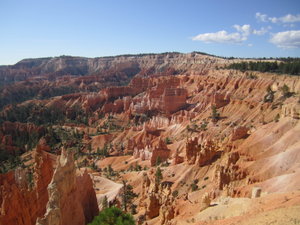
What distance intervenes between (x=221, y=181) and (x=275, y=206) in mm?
13551

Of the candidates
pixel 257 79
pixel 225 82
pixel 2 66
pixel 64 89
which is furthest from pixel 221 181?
pixel 2 66

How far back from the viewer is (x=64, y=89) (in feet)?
437

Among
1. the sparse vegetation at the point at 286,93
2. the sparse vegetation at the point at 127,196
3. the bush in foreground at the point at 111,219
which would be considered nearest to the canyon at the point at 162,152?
the sparse vegetation at the point at 127,196

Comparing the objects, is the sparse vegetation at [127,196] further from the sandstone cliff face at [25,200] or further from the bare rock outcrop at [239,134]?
the bare rock outcrop at [239,134]

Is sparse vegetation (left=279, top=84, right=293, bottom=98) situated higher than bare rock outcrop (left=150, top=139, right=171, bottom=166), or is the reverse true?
sparse vegetation (left=279, top=84, right=293, bottom=98)

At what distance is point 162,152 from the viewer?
49125mm

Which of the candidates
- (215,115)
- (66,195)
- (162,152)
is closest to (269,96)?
(215,115)

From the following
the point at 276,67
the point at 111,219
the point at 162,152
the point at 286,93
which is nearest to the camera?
the point at 111,219

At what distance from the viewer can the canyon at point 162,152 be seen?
19.7 m

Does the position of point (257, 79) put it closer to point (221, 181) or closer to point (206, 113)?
point (206, 113)

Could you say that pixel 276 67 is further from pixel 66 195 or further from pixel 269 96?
pixel 66 195

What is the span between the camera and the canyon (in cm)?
1966

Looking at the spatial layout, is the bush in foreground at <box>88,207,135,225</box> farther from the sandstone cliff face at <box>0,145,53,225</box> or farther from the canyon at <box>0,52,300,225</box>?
the sandstone cliff face at <box>0,145,53,225</box>

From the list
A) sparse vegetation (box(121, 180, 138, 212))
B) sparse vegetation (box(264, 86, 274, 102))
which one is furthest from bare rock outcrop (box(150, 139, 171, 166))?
sparse vegetation (box(264, 86, 274, 102))
